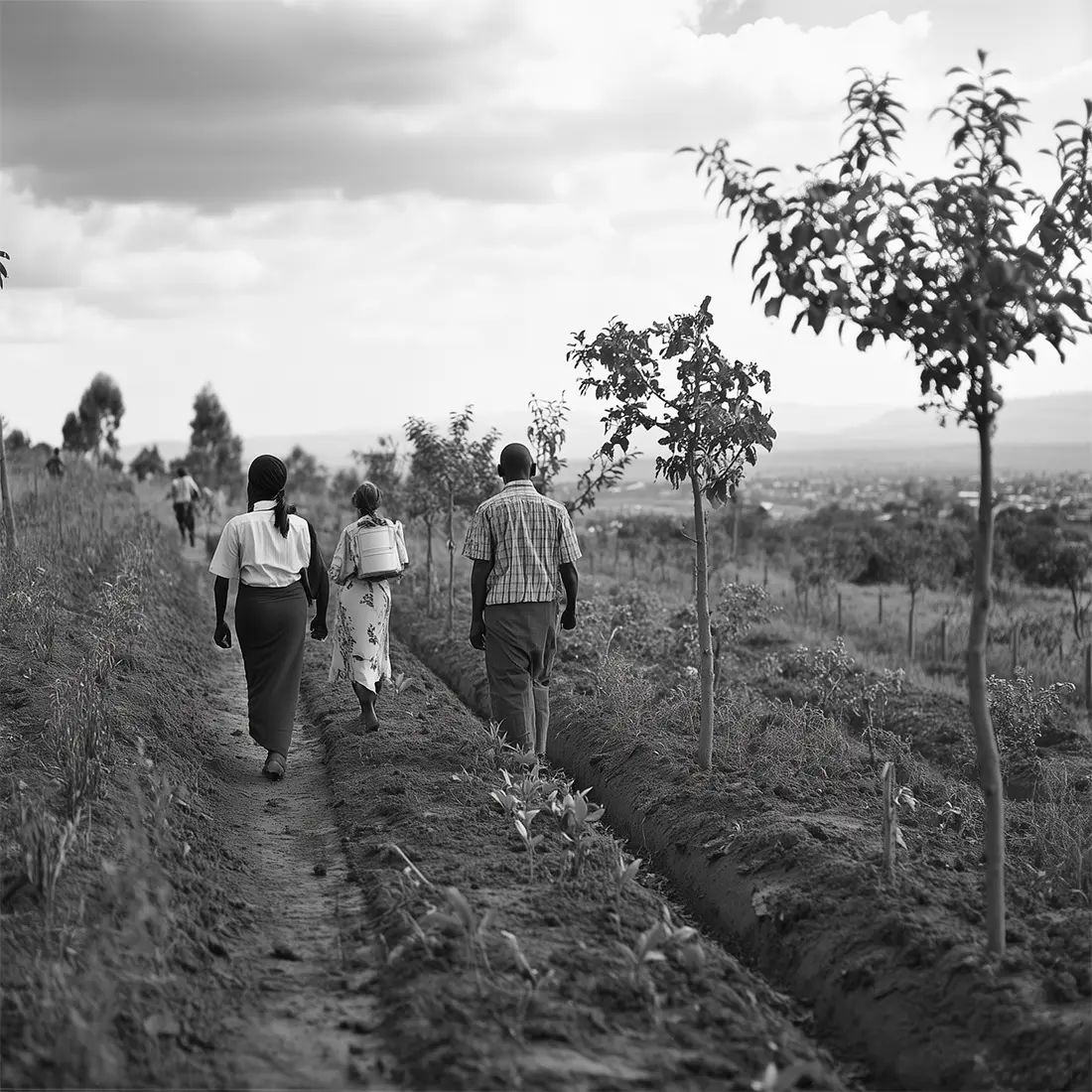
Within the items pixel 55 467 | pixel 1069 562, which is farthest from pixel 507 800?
pixel 55 467

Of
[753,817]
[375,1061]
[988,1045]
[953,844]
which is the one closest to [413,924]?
[375,1061]

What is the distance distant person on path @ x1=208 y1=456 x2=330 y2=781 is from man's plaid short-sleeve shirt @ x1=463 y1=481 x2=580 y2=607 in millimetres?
1101

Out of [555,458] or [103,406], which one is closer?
[555,458]

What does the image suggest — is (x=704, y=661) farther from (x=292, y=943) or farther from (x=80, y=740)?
(x=80, y=740)

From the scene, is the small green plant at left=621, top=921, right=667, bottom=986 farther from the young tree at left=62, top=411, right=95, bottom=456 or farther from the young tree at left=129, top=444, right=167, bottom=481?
the young tree at left=129, top=444, right=167, bottom=481

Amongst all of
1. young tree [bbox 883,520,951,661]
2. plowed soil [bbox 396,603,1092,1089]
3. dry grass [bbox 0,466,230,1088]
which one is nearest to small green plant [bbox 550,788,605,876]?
plowed soil [bbox 396,603,1092,1089]

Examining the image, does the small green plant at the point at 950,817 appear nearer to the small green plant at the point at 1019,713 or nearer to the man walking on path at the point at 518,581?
the small green plant at the point at 1019,713

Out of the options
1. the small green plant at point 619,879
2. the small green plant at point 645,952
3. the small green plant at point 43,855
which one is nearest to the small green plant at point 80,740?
the small green plant at point 43,855

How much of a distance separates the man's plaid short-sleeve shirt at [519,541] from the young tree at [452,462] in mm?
6054

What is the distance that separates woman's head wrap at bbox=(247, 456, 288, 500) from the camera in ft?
24.5

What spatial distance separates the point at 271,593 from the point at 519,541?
5.48 ft

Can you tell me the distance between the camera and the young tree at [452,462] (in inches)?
550

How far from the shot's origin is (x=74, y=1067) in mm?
3410

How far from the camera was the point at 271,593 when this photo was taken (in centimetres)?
764
